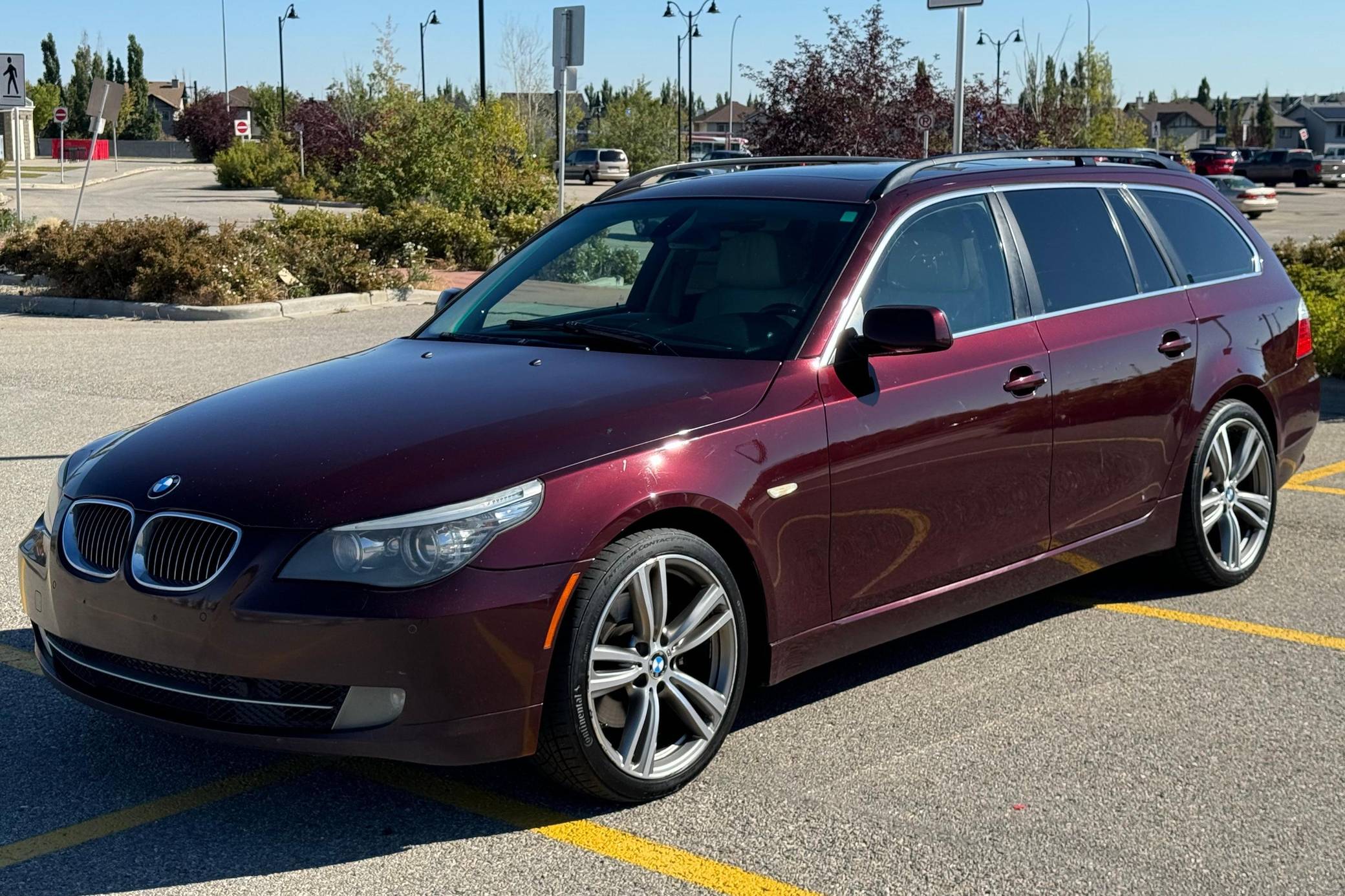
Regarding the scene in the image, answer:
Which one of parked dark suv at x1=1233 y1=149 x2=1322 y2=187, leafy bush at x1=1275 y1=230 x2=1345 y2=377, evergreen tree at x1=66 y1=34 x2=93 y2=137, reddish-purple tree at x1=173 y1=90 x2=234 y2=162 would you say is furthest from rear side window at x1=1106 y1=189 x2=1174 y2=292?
evergreen tree at x1=66 y1=34 x2=93 y2=137

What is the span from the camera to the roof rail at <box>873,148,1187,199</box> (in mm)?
5320

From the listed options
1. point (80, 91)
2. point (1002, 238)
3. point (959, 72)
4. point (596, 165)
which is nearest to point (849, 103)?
point (959, 72)

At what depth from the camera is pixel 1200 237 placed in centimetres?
650

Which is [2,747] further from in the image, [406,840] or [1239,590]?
[1239,590]

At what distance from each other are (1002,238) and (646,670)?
2263mm

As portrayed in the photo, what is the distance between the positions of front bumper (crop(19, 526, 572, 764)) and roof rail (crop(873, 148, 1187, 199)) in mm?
2180

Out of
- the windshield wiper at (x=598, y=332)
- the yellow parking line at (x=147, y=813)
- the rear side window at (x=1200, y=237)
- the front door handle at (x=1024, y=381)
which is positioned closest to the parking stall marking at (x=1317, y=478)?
the rear side window at (x=1200, y=237)

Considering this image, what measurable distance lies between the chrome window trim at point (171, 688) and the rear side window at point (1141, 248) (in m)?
3.77

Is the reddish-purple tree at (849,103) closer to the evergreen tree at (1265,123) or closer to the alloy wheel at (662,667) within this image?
the alloy wheel at (662,667)

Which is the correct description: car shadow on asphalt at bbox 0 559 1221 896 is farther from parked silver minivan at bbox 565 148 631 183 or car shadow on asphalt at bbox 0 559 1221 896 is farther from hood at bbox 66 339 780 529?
parked silver minivan at bbox 565 148 631 183

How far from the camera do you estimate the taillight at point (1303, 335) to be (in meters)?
6.83

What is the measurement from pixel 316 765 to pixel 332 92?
5357cm

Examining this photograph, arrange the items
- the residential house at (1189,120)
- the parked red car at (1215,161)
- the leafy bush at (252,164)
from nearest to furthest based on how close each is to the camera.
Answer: the leafy bush at (252,164) < the parked red car at (1215,161) < the residential house at (1189,120)

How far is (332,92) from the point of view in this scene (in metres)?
55.1
